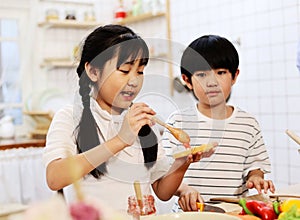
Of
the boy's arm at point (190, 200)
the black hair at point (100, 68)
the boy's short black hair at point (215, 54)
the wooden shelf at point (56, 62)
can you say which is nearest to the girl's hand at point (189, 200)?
the boy's arm at point (190, 200)

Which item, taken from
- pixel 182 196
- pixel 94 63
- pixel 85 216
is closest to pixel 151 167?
pixel 182 196

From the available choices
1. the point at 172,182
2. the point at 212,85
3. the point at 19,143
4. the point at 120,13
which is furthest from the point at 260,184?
the point at 120,13

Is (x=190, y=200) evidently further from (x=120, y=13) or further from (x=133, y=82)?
(x=120, y=13)

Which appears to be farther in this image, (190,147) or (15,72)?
(15,72)

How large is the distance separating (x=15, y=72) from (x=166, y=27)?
1.31 m

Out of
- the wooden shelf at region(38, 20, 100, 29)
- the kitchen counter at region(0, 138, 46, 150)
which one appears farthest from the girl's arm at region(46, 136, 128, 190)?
the wooden shelf at region(38, 20, 100, 29)

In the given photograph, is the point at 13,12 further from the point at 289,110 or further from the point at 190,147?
the point at 190,147

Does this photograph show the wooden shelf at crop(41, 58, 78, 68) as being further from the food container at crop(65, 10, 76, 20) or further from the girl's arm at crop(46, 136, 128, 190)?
the girl's arm at crop(46, 136, 128, 190)

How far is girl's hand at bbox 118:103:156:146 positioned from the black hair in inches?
5.4

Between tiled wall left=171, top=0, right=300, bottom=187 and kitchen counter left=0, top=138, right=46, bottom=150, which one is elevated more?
tiled wall left=171, top=0, right=300, bottom=187

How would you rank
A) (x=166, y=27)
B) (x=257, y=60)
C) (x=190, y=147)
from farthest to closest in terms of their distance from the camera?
(x=166, y=27) → (x=257, y=60) → (x=190, y=147)

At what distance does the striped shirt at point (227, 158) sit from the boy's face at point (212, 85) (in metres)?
0.07

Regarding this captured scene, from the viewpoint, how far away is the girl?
1.08 m

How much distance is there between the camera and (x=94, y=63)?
1.19 metres
